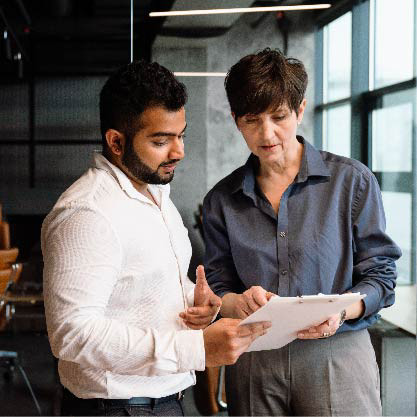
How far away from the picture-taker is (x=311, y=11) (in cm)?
324

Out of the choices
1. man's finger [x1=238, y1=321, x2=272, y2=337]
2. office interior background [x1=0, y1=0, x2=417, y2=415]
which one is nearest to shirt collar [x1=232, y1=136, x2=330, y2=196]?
man's finger [x1=238, y1=321, x2=272, y2=337]

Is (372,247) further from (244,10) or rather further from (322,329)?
(244,10)

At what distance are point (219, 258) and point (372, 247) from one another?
428mm

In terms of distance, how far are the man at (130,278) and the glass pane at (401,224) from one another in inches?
62.7

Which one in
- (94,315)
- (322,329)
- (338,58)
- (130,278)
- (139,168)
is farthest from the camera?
(338,58)

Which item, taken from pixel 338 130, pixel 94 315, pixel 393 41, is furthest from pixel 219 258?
pixel 393 41

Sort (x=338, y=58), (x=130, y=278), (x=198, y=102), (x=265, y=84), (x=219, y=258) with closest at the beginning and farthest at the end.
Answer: (x=130, y=278) < (x=265, y=84) < (x=219, y=258) < (x=198, y=102) < (x=338, y=58)

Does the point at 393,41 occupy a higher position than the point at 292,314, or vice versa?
the point at 393,41

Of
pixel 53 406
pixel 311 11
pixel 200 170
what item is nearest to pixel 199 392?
pixel 53 406

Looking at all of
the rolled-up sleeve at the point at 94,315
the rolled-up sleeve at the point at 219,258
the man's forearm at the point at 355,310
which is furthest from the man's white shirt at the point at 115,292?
the man's forearm at the point at 355,310

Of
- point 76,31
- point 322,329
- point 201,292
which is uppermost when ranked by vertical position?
point 76,31

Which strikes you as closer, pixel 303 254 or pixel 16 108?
pixel 303 254

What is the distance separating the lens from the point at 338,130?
3.27 m

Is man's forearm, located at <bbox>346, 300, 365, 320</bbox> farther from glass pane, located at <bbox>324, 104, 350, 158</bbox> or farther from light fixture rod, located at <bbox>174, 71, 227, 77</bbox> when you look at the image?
light fixture rod, located at <bbox>174, 71, 227, 77</bbox>
